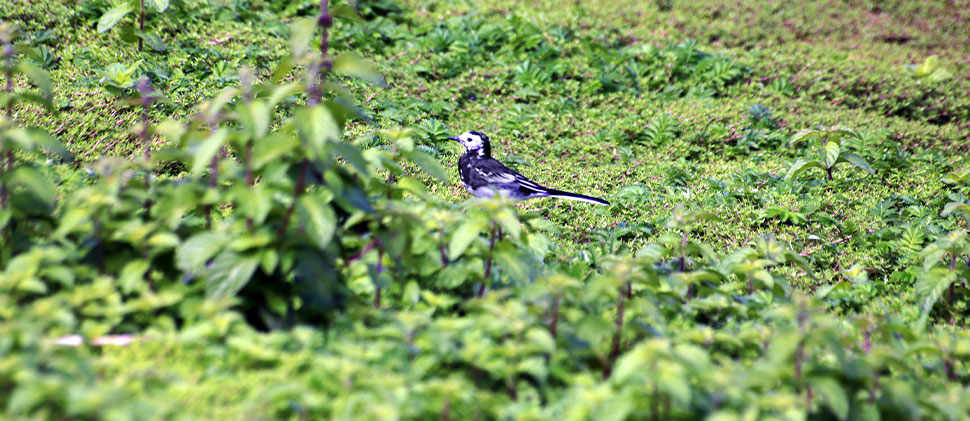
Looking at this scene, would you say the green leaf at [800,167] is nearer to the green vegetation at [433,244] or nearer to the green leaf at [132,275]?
the green vegetation at [433,244]

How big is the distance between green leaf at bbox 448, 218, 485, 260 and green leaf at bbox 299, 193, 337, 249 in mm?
675

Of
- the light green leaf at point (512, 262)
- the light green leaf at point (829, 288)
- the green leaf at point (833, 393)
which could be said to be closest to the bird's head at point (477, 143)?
the light green leaf at point (829, 288)

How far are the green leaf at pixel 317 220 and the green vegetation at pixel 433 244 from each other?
0.01 metres

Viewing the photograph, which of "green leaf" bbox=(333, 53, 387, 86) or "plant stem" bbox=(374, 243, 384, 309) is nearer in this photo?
"green leaf" bbox=(333, 53, 387, 86)

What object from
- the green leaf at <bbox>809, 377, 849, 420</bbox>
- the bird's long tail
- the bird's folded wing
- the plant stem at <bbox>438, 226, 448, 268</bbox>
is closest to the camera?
the green leaf at <bbox>809, 377, 849, 420</bbox>

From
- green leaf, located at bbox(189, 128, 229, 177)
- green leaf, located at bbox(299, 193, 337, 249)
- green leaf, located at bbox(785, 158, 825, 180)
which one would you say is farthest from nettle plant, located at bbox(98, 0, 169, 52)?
green leaf, located at bbox(785, 158, 825, 180)

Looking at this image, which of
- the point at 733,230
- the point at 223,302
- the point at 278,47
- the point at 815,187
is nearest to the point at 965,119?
the point at 815,187

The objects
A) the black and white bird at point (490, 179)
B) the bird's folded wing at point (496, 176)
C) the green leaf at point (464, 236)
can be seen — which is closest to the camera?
the green leaf at point (464, 236)

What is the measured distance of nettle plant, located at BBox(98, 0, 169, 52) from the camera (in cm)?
794

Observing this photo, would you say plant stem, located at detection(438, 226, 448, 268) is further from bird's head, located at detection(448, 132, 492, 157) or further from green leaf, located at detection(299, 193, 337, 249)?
bird's head, located at detection(448, 132, 492, 157)

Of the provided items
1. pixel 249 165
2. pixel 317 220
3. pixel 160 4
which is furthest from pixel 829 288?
pixel 160 4

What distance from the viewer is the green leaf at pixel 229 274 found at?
3.12m

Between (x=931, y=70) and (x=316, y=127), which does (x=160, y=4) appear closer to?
(x=316, y=127)

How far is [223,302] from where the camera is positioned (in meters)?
3.07
